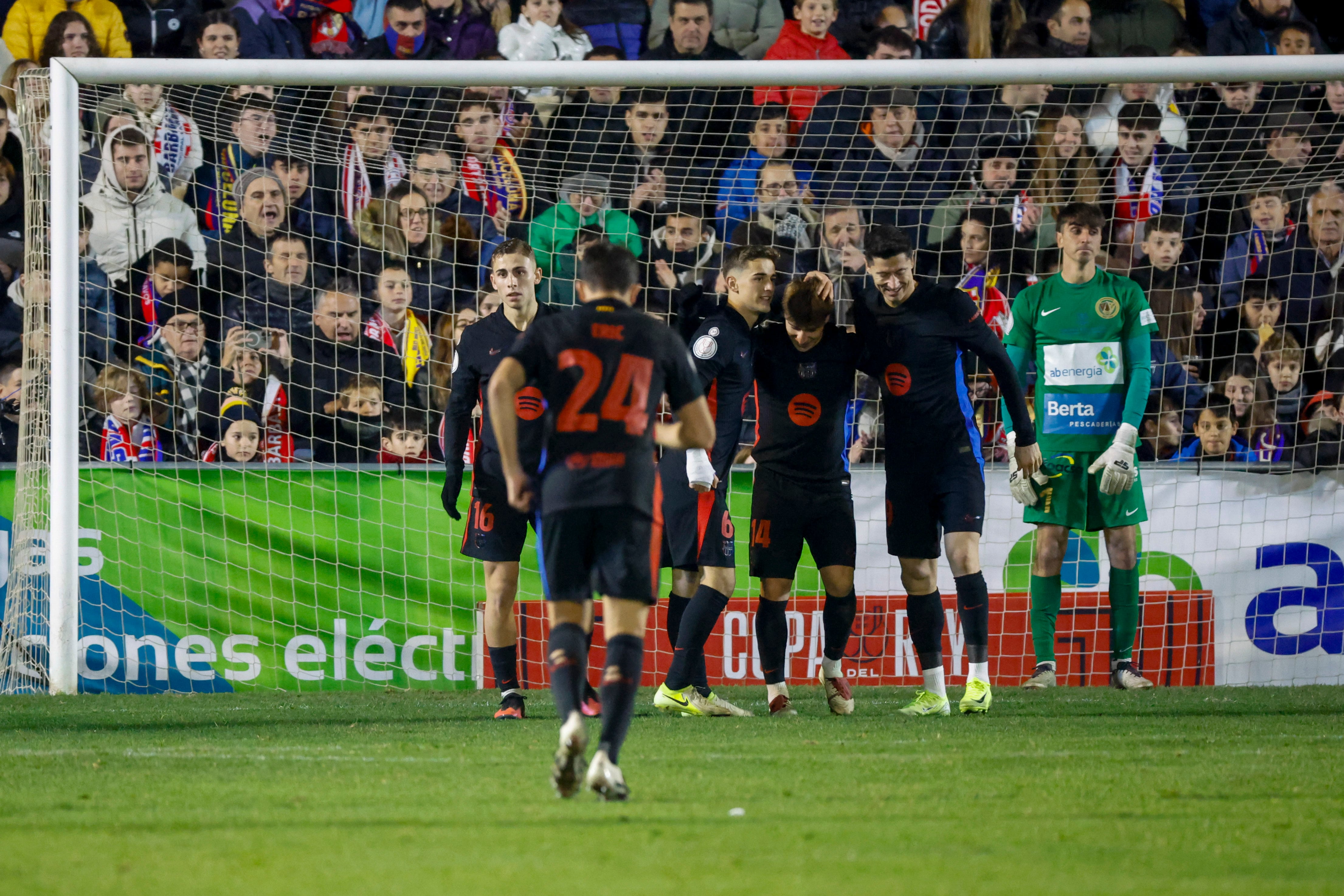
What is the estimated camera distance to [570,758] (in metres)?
3.92

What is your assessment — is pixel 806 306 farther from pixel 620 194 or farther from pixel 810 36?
pixel 810 36

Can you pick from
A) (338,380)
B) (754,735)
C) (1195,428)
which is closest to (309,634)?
(338,380)

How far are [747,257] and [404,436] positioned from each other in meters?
3.19

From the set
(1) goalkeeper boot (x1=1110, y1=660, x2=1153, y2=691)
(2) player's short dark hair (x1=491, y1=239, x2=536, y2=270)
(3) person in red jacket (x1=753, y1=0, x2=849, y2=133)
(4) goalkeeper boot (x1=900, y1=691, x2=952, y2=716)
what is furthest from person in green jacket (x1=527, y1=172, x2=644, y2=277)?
(4) goalkeeper boot (x1=900, y1=691, x2=952, y2=716)

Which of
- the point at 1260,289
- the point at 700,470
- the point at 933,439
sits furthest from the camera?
the point at 1260,289

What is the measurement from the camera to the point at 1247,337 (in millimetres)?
9711

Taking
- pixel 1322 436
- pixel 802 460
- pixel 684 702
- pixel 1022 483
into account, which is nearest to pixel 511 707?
pixel 684 702

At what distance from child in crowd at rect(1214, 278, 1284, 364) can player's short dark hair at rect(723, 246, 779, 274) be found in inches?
171

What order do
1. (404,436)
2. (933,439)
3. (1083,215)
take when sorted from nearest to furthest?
(933,439) < (1083,215) < (404,436)

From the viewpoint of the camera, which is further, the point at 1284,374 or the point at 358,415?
the point at 1284,374

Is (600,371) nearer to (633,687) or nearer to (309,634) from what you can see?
(633,687)

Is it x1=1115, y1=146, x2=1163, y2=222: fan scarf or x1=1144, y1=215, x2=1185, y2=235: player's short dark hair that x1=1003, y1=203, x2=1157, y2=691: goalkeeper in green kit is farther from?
x1=1115, y1=146, x2=1163, y2=222: fan scarf

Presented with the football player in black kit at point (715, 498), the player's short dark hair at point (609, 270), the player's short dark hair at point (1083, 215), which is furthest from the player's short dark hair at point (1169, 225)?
the player's short dark hair at point (609, 270)

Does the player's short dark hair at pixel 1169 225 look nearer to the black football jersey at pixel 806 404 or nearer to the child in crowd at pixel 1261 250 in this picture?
the child in crowd at pixel 1261 250
